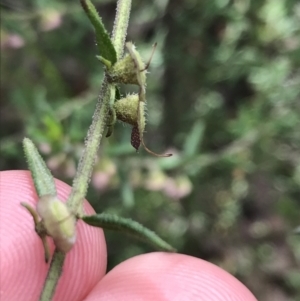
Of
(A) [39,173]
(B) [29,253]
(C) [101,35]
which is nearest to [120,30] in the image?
(C) [101,35]

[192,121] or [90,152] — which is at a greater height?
[90,152]

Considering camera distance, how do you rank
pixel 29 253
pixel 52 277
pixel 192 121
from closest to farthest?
pixel 52 277, pixel 29 253, pixel 192 121

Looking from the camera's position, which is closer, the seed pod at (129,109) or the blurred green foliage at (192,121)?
the seed pod at (129,109)

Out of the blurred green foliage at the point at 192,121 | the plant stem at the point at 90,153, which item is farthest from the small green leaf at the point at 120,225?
the blurred green foliage at the point at 192,121

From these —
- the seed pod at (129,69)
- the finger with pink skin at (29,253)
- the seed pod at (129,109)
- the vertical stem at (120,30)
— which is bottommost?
the finger with pink skin at (29,253)

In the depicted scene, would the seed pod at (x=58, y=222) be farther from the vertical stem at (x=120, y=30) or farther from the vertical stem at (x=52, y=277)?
the vertical stem at (x=120, y=30)

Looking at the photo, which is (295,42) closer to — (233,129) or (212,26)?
(212,26)

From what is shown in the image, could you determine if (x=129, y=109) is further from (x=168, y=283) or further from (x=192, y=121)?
(x=192, y=121)
